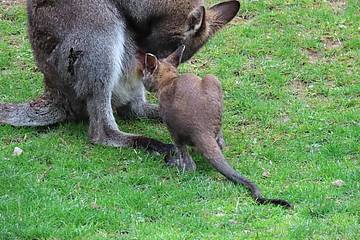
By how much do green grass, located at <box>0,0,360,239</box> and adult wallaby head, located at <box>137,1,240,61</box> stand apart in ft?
2.44

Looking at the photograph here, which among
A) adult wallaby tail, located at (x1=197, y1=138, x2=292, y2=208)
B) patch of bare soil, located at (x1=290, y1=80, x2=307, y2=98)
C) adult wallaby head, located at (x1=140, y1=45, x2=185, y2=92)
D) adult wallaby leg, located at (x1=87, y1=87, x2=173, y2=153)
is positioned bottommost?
patch of bare soil, located at (x1=290, y1=80, x2=307, y2=98)

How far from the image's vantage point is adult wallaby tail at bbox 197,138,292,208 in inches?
257

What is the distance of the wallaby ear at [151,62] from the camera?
747 centimetres

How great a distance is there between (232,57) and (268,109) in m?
1.29

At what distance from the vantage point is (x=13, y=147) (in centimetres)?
769

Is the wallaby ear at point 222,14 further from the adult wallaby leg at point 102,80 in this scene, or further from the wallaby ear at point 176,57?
the adult wallaby leg at point 102,80

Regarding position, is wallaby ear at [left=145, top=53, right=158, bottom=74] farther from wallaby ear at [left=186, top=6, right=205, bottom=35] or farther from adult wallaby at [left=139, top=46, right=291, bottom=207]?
wallaby ear at [left=186, top=6, right=205, bottom=35]

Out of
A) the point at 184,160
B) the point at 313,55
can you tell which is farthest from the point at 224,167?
the point at 313,55

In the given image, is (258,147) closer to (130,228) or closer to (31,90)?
(130,228)

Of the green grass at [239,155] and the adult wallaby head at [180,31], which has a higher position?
the adult wallaby head at [180,31]

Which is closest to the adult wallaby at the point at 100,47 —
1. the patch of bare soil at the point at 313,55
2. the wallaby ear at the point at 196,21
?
the wallaby ear at the point at 196,21

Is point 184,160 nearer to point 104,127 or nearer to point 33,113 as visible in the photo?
point 104,127

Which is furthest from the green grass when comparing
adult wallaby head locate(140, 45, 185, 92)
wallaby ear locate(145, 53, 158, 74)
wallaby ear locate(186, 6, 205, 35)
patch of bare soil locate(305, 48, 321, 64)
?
wallaby ear locate(186, 6, 205, 35)

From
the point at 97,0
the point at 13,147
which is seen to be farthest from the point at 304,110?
the point at 13,147
